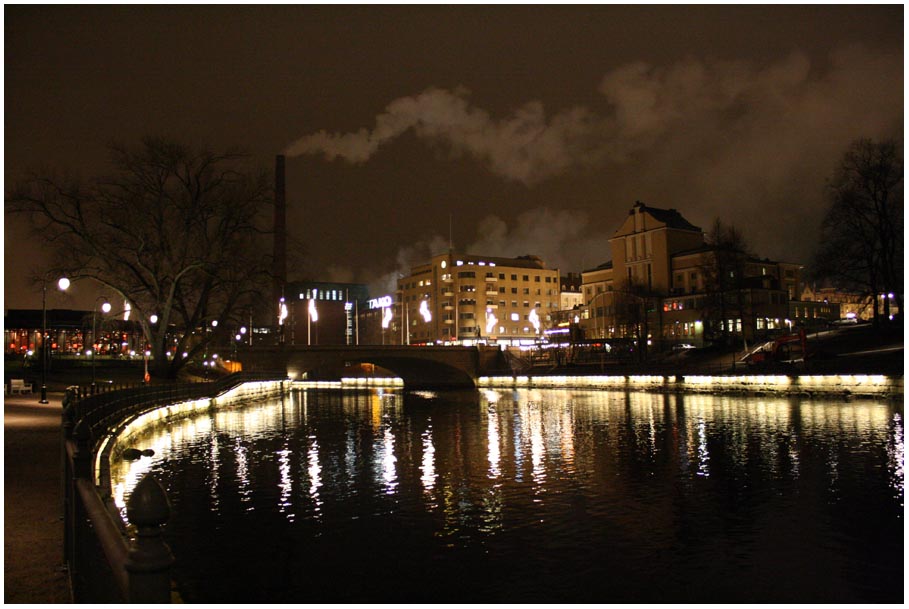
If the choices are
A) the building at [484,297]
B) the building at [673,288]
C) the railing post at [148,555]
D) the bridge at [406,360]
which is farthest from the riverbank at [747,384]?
the building at [484,297]

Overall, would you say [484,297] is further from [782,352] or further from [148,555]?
[148,555]

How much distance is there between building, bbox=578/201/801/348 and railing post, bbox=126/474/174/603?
91820 mm

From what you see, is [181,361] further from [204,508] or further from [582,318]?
[582,318]

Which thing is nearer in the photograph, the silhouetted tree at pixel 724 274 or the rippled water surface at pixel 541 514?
the rippled water surface at pixel 541 514

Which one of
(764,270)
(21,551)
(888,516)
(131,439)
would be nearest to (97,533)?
(21,551)

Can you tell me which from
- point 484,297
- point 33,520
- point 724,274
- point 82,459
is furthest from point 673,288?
point 82,459

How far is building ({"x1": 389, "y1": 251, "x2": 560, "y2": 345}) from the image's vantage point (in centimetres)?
18388

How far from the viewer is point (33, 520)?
48.4 ft

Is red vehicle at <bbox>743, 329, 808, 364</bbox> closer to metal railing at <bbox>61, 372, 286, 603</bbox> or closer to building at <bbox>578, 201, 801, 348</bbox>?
building at <bbox>578, 201, 801, 348</bbox>

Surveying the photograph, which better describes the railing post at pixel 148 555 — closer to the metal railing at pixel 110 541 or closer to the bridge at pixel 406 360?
the metal railing at pixel 110 541

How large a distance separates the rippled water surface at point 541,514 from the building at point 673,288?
63.9 meters

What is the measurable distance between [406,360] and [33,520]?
90455 millimetres

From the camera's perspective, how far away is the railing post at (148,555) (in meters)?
6.87

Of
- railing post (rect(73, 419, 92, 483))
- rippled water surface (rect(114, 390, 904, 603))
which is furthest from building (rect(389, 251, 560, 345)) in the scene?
railing post (rect(73, 419, 92, 483))
